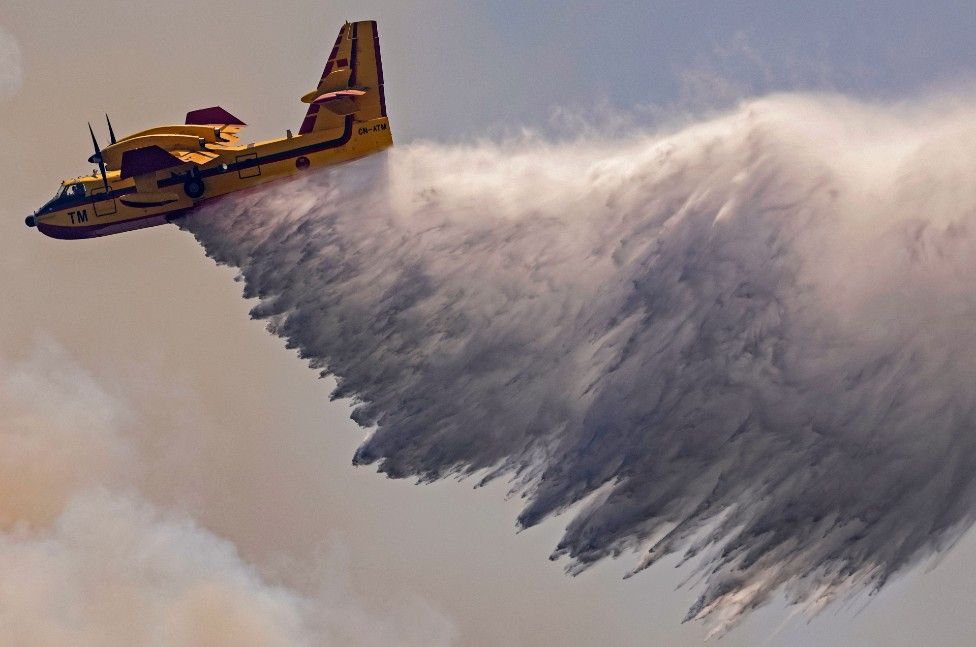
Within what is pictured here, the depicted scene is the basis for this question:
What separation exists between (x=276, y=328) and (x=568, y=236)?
11.3m

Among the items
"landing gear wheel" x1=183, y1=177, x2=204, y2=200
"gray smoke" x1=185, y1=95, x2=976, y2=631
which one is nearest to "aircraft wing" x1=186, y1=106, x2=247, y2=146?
"landing gear wheel" x1=183, y1=177, x2=204, y2=200

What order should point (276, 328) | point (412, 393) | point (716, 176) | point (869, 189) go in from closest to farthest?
point (869, 189), point (716, 176), point (412, 393), point (276, 328)

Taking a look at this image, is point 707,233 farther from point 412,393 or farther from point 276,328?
point 276,328

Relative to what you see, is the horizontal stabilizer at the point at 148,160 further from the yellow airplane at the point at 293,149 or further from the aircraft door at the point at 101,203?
the aircraft door at the point at 101,203

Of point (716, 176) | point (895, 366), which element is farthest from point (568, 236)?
point (895, 366)

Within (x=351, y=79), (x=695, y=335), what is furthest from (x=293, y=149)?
(x=695, y=335)

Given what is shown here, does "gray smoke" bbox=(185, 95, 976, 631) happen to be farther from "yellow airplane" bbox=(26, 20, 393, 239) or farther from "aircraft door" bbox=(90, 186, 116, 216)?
"aircraft door" bbox=(90, 186, 116, 216)

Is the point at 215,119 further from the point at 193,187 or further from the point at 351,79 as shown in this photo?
the point at 351,79

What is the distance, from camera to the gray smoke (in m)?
44.0

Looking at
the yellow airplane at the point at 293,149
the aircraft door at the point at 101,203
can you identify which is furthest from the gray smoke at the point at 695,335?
the aircraft door at the point at 101,203

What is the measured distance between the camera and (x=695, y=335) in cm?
4691

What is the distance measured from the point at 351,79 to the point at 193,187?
7196 mm

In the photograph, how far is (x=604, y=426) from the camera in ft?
158

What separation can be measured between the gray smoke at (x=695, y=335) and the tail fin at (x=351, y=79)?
4.18m
